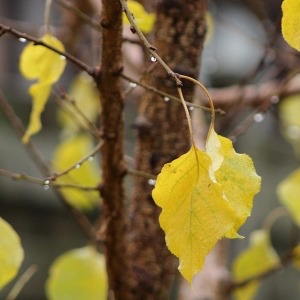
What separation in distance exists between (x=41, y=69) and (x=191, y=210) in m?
0.29

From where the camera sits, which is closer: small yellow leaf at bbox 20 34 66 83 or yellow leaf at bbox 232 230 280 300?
small yellow leaf at bbox 20 34 66 83

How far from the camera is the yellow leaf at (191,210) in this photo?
1.63 ft

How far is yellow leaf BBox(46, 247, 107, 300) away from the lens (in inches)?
38.4

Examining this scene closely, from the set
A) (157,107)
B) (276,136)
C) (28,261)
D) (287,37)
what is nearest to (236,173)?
(287,37)

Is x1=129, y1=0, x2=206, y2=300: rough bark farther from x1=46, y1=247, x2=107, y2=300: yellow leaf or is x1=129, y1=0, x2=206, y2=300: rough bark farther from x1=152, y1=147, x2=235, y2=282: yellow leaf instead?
x1=152, y1=147, x2=235, y2=282: yellow leaf

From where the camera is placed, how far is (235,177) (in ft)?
1.71

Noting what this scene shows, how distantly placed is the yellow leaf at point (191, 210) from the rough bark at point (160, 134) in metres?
0.28

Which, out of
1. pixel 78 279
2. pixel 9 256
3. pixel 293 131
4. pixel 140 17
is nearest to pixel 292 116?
pixel 293 131

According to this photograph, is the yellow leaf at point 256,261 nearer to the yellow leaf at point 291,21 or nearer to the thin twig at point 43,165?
the thin twig at point 43,165

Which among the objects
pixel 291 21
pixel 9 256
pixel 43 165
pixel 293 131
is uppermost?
pixel 291 21

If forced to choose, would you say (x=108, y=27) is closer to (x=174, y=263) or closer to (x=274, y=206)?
(x=174, y=263)

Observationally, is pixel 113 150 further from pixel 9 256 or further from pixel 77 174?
pixel 77 174

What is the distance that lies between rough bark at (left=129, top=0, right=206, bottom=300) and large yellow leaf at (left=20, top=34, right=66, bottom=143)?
12 cm

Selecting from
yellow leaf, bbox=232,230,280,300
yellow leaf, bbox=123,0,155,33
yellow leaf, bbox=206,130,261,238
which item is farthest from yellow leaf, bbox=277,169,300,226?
yellow leaf, bbox=206,130,261,238
